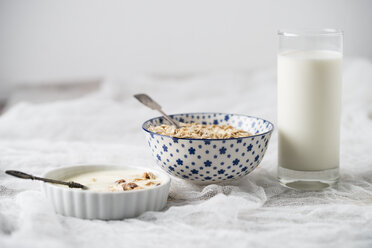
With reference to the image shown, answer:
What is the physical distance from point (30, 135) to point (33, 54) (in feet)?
4.62

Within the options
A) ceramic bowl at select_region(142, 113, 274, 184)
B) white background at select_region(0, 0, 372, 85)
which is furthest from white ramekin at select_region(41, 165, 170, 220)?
white background at select_region(0, 0, 372, 85)

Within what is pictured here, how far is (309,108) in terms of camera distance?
139 centimetres

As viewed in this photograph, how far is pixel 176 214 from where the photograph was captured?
1.21 meters

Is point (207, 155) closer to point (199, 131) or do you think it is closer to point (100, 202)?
point (199, 131)

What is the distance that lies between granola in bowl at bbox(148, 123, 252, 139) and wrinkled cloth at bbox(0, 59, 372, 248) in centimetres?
12

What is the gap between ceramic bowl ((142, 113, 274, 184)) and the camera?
51.8 inches

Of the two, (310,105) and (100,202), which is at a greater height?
(310,105)

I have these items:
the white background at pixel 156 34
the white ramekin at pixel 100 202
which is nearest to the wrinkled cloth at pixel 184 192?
the white ramekin at pixel 100 202

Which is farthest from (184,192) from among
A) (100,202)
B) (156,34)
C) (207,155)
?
(156,34)

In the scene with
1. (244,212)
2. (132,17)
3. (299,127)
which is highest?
(132,17)

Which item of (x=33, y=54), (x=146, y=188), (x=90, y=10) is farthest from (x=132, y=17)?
(x=146, y=188)

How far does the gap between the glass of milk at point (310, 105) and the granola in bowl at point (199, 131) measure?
12cm

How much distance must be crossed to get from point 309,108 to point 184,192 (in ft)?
1.21

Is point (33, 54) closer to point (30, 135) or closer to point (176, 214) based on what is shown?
point (30, 135)
